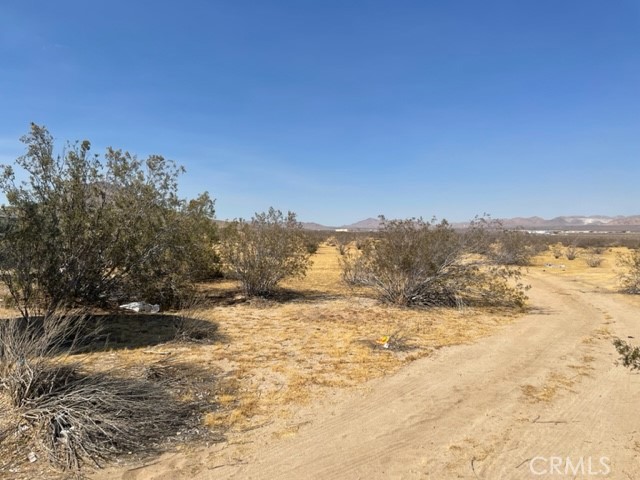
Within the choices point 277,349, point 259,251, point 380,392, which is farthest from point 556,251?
point 380,392

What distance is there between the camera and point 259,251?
13125 mm

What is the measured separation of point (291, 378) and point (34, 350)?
326 centimetres

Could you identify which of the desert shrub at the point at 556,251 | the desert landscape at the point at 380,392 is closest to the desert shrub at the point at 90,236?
the desert landscape at the point at 380,392

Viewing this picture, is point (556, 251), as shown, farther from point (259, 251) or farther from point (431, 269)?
point (259, 251)

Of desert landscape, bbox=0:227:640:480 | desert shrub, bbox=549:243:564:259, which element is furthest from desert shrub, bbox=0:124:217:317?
desert shrub, bbox=549:243:564:259

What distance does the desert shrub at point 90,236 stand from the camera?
761 centimetres

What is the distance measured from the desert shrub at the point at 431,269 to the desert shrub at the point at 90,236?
564cm

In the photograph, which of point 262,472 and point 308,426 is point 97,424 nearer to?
point 262,472

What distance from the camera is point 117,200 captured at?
29.7 ft

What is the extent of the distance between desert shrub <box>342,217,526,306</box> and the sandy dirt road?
15.2 ft

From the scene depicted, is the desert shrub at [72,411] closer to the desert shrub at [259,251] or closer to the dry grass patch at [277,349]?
the dry grass patch at [277,349]

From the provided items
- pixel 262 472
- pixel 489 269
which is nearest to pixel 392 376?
pixel 262 472

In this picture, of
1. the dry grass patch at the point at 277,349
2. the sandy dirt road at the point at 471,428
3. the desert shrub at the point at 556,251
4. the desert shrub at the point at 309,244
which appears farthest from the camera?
the desert shrub at the point at 556,251

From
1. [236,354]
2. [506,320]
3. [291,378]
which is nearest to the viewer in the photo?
[291,378]
